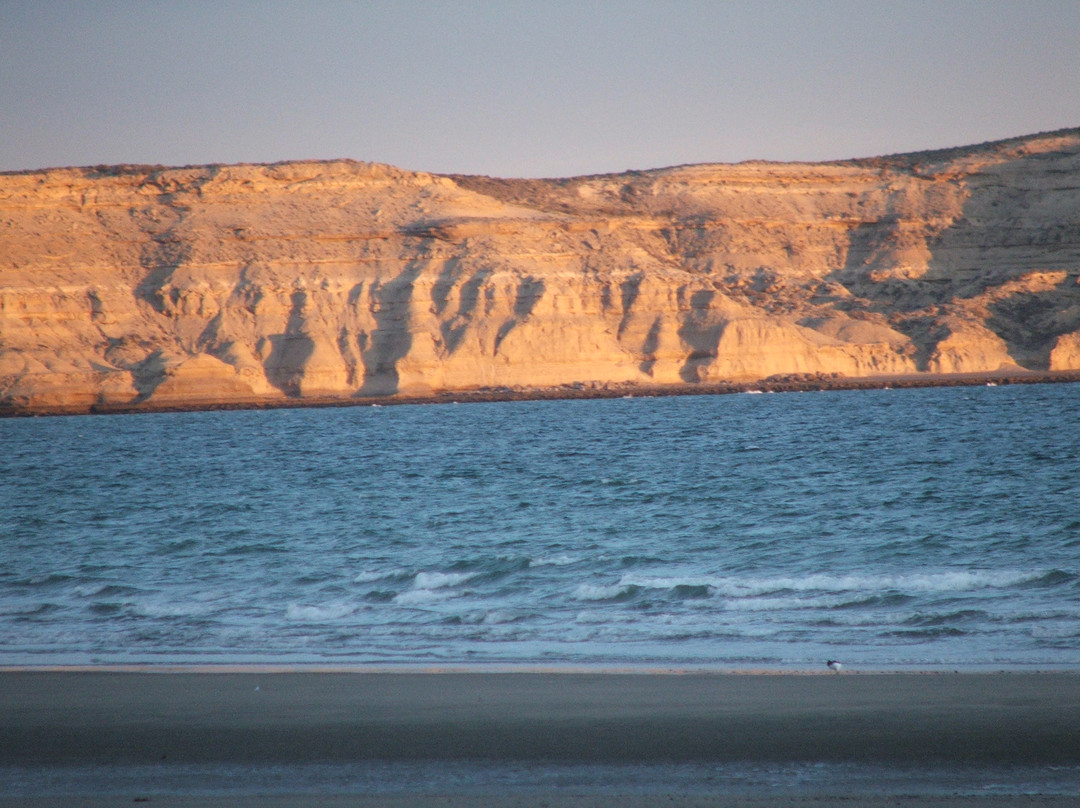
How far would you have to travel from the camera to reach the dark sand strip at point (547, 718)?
6.38m

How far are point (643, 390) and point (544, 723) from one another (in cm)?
7857

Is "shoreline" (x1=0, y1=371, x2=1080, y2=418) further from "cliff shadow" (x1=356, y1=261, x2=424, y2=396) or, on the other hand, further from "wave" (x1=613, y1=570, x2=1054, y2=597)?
"wave" (x1=613, y1=570, x2=1054, y2=597)

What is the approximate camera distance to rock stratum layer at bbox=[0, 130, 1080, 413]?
278 feet

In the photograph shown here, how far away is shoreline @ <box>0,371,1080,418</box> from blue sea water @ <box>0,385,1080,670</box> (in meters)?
46.6

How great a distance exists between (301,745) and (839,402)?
59.5 metres

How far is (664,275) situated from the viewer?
3625 inches

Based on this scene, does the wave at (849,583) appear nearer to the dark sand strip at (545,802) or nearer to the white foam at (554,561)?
the white foam at (554,561)

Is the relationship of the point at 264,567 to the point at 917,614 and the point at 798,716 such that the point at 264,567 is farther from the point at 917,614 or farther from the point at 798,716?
the point at 798,716

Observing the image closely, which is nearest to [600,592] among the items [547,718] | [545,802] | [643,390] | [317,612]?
[317,612]

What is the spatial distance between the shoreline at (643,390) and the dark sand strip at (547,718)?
2925 inches

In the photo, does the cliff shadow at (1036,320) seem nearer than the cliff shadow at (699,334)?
No

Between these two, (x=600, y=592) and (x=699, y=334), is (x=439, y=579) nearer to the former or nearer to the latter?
(x=600, y=592)

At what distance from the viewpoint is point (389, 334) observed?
87750mm

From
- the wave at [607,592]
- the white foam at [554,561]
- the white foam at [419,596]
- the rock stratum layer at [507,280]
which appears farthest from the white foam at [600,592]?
the rock stratum layer at [507,280]
